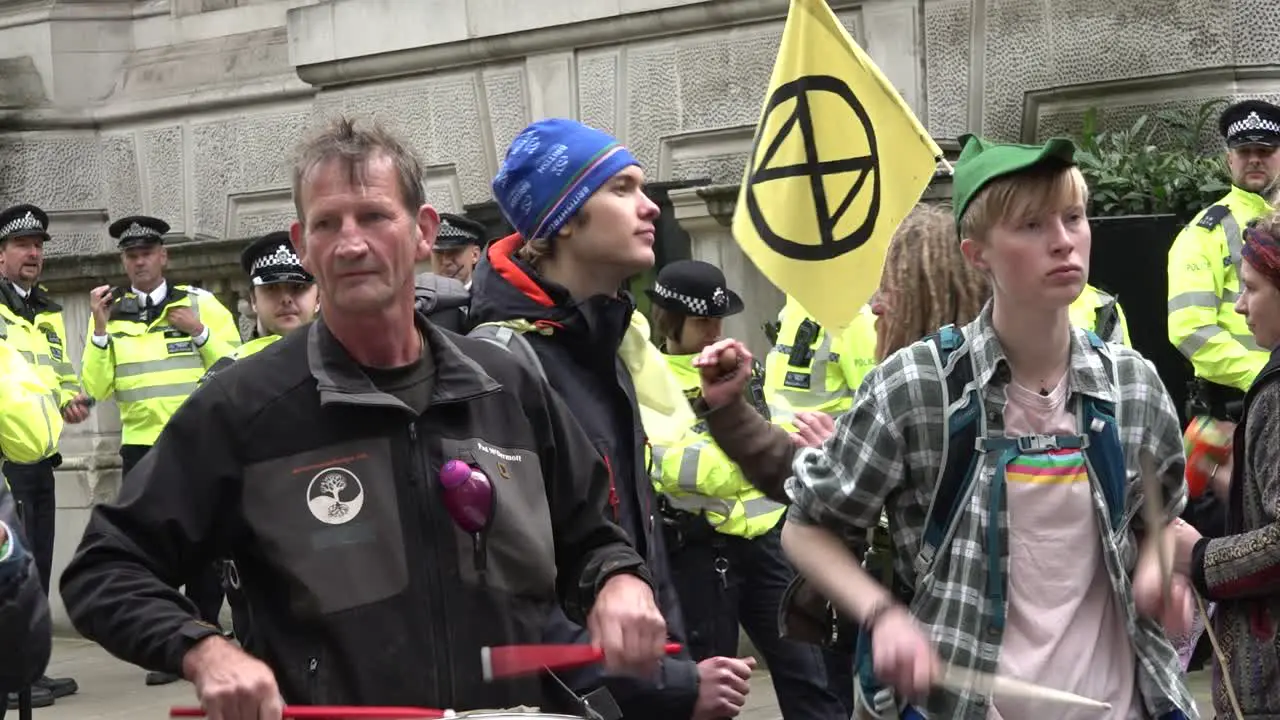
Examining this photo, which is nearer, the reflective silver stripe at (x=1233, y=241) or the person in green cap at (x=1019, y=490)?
the person in green cap at (x=1019, y=490)

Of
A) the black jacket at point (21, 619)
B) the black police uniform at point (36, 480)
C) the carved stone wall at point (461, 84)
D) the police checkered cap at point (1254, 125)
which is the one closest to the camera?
the black jacket at point (21, 619)

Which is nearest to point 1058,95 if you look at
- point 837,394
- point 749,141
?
point 749,141

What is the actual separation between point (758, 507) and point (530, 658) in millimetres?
4066

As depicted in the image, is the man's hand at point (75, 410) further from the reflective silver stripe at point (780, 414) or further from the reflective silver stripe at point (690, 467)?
the reflective silver stripe at point (690, 467)

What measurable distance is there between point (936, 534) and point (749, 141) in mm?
7668

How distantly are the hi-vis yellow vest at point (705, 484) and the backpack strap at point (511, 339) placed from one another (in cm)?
285

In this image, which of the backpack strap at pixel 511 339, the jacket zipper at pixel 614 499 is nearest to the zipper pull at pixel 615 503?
the jacket zipper at pixel 614 499

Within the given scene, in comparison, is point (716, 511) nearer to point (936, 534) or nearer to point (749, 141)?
point (936, 534)

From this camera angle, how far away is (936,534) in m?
3.80

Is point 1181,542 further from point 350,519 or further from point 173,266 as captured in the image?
point 173,266

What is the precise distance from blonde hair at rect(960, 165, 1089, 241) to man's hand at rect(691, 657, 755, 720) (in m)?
1.04

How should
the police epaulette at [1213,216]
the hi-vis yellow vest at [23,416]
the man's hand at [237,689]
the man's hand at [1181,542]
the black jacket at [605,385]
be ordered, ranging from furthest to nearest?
the police epaulette at [1213,216]
the hi-vis yellow vest at [23,416]
the black jacket at [605,385]
the man's hand at [1181,542]
the man's hand at [237,689]

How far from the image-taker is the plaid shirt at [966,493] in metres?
3.73

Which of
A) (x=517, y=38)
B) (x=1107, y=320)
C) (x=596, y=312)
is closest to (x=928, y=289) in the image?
(x=596, y=312)
